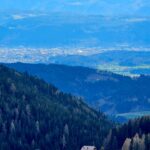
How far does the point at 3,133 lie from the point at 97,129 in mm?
10277

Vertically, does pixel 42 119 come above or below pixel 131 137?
below

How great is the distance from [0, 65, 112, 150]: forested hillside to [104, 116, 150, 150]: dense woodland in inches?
168

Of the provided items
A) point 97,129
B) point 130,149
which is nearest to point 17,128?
point 97,129

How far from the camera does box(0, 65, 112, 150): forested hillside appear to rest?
83375 millimetres

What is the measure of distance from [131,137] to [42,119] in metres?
29.1

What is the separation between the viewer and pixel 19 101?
98312 millimetres

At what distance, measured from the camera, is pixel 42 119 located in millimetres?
93562

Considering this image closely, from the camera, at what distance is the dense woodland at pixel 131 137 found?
61.6 m

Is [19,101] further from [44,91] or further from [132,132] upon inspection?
[132,132]

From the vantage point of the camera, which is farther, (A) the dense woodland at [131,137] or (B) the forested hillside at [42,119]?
(B) the forested hillside at [42,119]

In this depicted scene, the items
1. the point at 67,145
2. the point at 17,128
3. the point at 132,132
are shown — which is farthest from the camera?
the point at 17,128

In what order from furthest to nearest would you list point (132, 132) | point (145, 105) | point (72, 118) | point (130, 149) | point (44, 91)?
point (145, 105)
point (44, 91)
point (72, 118)
point (132, 132)
point (130, 149)

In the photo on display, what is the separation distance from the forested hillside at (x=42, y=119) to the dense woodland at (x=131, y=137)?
4.28m

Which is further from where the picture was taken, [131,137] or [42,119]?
[42,119]
